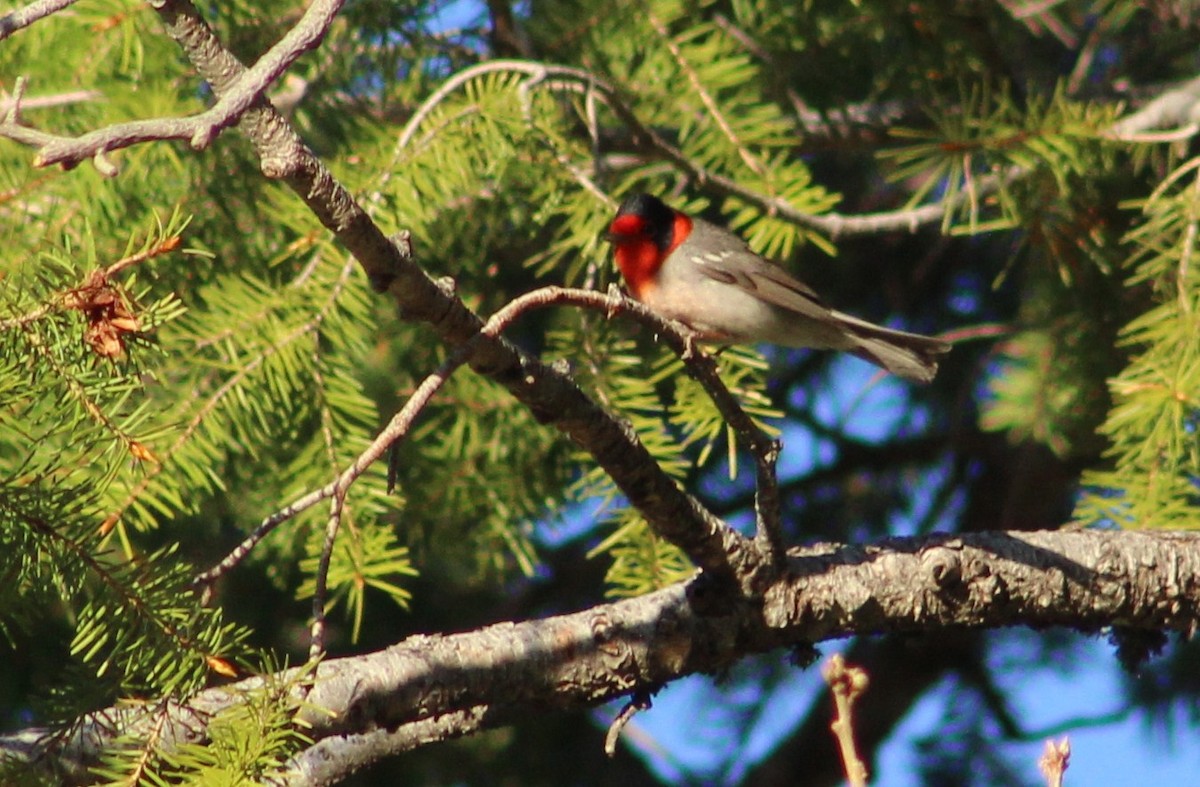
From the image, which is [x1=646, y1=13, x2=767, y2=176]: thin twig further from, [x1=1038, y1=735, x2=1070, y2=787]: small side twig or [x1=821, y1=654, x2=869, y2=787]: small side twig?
[x1=1038, y1=735, x2=1070, y2=787]: small side twig

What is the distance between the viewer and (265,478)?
10.9 ft

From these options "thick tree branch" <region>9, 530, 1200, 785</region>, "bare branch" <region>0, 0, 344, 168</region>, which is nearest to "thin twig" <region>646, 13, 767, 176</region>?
"thick tree branch" <region>9, 530, 1200, 785</region>

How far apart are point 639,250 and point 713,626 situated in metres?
1.41

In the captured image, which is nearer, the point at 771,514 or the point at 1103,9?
the point at 771,514

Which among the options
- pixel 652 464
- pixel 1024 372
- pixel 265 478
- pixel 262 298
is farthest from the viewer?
pixel 1024 372

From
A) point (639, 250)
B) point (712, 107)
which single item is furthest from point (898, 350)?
point (712, 107)

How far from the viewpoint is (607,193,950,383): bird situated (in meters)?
3.78

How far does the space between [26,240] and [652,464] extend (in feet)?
5.14

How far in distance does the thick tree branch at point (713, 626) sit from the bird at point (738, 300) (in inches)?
39.1

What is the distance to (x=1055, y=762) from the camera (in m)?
1.46

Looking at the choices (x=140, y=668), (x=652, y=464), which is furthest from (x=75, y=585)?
(x=652, y=464)

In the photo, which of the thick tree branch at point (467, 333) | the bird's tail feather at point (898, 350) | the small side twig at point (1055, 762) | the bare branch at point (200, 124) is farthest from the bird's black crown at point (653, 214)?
the small side twig at point (1055, 762)

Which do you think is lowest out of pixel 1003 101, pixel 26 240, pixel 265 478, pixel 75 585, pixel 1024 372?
pixel 1024 372

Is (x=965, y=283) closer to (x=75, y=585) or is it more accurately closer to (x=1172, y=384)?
(x=1172, y=384)
